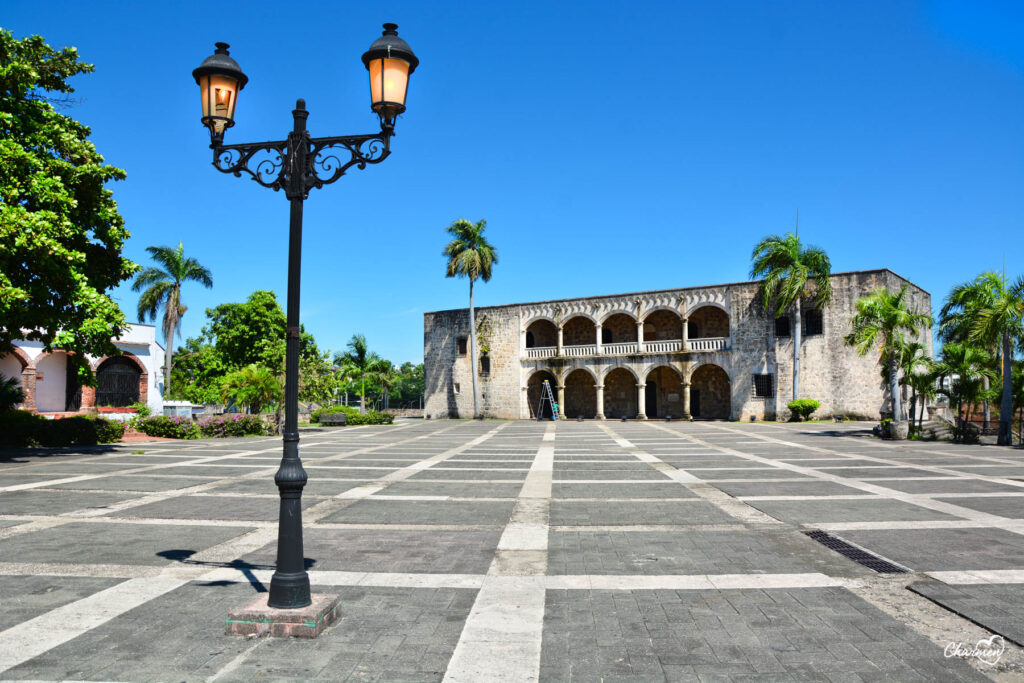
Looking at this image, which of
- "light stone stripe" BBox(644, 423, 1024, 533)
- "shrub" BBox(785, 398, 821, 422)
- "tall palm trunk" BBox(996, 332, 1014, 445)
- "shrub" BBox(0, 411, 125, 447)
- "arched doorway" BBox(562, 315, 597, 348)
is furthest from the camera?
"arched doorway" BBox(562, 315, 597, 348)

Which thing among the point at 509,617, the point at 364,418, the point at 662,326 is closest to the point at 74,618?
the point at 509,617

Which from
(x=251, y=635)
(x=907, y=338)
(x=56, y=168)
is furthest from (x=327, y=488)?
(x=907, y=338)

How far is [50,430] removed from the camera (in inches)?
805

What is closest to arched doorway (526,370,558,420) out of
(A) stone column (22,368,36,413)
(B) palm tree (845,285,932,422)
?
(B) palm tree (845,285,932,422)

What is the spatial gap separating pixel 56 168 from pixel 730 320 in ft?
104

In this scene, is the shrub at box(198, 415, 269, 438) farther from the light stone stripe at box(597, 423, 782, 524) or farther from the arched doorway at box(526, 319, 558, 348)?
the arched doorway at box(526, 319, 558, 348)

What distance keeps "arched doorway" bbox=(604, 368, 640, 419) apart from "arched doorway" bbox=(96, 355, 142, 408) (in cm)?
2886

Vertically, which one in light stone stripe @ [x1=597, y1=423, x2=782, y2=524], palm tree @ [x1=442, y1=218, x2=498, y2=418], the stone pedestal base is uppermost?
palm tree @ [x1=442, y1=218, x2=498, y2=418]

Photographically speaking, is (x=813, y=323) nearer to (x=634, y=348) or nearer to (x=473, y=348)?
(x=634, y=348)

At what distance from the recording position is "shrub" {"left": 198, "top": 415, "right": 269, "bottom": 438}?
25.8 metres

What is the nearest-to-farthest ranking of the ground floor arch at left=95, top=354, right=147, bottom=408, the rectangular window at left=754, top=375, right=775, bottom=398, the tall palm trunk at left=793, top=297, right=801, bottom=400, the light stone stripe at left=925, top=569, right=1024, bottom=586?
the light stone stripe at left=925, top=569, right=1024, bottom=586
the tall palm trunk at left=793, top=297, right=801, bottom=400
the rectangular window at left=754, top=375, right=775, bottom=398
the ground floor arch at left=95, top=354, right=147, bottom=408

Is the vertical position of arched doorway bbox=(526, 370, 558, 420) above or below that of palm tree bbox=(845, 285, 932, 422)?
below

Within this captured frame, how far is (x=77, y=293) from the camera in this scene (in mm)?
15734

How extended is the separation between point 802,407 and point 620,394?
1215cm
